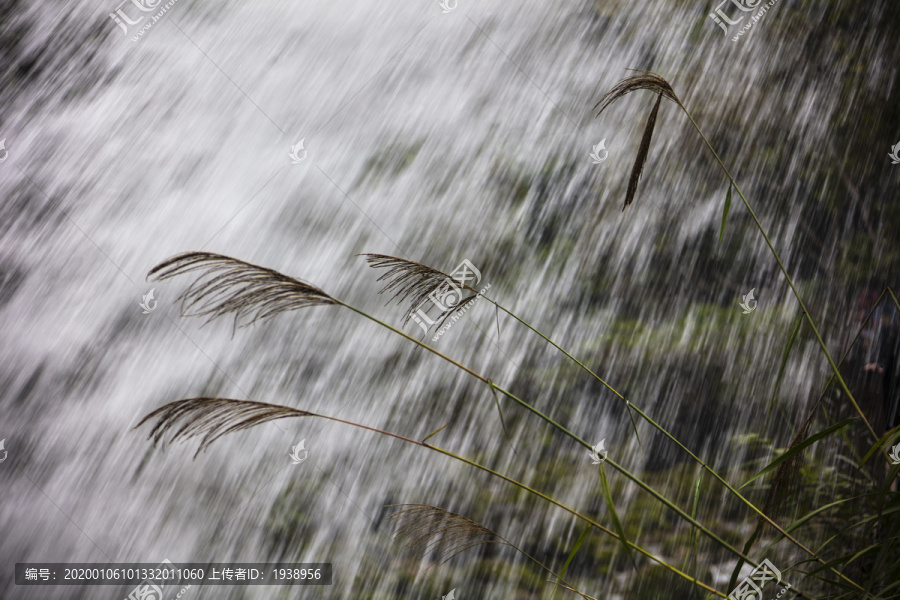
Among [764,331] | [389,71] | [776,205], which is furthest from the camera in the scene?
[389,71]

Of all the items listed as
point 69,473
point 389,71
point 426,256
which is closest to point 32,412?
point 69,473

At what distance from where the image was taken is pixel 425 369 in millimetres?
3010

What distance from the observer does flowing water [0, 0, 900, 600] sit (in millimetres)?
2572

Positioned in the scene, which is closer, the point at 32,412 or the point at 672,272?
the point at 672,272

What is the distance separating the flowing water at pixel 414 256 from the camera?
257cm

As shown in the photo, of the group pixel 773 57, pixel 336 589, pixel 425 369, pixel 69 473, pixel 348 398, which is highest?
pixel 773 57

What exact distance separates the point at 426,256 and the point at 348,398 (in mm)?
956

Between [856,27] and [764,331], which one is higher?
[856,27]

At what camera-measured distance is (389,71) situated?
415cm

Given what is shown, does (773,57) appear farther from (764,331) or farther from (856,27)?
(764,331)

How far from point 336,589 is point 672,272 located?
227 cm

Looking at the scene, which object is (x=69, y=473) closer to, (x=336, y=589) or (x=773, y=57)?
(x=336, y=589)

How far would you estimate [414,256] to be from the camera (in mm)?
3352

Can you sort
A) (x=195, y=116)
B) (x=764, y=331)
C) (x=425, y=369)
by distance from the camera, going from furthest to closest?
(x=195, y=116)
(x=425, y=369)
(x=764, y=331)
